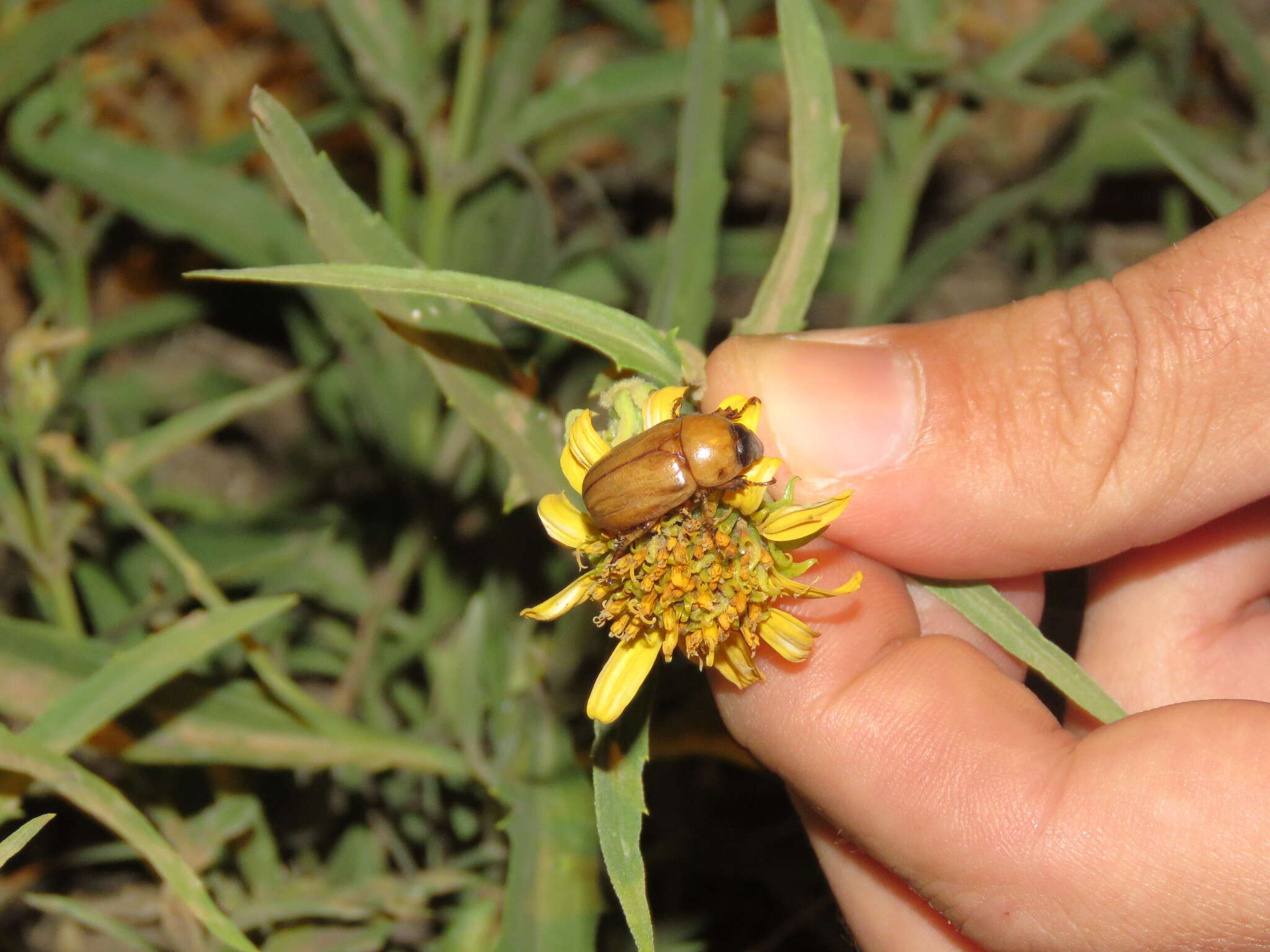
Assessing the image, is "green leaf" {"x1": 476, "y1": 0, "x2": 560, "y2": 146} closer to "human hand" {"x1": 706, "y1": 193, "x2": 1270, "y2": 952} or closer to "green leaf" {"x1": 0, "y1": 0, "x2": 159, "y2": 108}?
"green leaf" {"x1": 0, "y1": 0, "x2": 159, "y2": 108}

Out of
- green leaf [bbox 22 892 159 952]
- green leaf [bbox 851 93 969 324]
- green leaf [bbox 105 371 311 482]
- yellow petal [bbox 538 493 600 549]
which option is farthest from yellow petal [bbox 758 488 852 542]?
green leaf [bbox 851 93 969 324]

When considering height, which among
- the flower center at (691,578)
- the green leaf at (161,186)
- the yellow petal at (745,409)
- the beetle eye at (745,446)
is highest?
the green leaf at (161,186)

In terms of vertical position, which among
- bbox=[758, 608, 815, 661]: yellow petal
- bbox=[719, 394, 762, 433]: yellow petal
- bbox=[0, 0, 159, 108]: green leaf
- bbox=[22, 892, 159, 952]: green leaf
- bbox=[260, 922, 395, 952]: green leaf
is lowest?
bbox=[260, 922, 395, 952]: green leaf

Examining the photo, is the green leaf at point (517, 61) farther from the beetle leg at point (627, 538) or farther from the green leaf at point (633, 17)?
the beetle leg at point (627, 538)

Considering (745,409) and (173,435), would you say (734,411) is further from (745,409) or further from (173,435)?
(173,435)

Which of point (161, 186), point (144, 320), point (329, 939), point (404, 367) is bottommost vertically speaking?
point (329, 939)

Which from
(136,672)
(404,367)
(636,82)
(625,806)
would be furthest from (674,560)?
(636,82)

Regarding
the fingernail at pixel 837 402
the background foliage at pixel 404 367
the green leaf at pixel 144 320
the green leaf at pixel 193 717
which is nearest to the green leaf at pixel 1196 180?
the background foliage at pixel 404 367
